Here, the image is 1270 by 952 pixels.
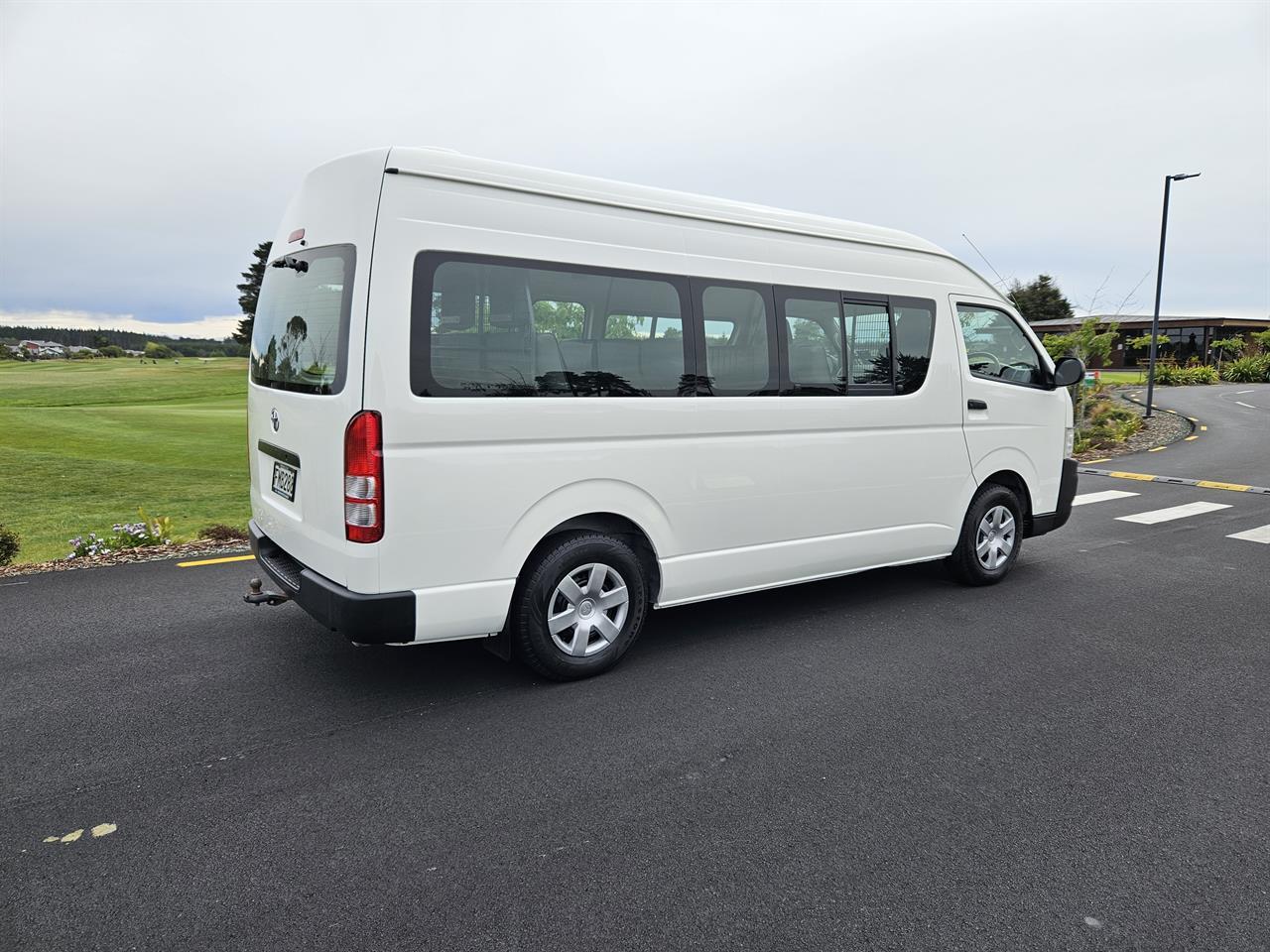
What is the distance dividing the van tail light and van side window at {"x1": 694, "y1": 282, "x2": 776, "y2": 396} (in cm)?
179

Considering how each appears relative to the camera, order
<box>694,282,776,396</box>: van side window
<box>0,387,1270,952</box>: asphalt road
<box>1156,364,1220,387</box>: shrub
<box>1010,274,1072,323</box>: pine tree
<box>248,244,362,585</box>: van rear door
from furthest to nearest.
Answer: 1. <box>1010,274,1072,323</box>: pine tree
2. <box>1156,364,1220,387</box>: shrub
3. <box>694,282,776,396</box>: van side window
4. <box>248,244,362,585</box>: van rear door
5. <box>0,387,1270,952</box>: asphalt road

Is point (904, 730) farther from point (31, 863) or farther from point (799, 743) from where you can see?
point (31, 863)

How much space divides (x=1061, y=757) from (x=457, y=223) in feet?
11.3

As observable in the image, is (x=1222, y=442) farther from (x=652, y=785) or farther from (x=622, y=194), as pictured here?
(x=652, y=785)

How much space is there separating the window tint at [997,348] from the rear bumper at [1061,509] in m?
0.77

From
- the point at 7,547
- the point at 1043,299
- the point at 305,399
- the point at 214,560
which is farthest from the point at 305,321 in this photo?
the point at 1043,299

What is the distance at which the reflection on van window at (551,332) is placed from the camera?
3697 millimetres

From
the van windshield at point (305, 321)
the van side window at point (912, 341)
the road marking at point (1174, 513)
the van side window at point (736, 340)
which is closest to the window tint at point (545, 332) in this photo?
the van side window at point (736, 340)

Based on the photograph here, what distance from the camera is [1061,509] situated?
654cm

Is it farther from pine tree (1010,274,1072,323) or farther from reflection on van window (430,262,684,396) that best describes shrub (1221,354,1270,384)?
reflection on van window (430,262,684,396)

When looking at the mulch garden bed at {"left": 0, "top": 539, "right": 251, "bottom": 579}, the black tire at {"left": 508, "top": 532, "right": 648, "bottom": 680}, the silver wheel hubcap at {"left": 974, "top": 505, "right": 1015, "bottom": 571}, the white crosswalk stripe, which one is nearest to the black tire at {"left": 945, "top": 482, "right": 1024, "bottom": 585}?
the silver wheel hubcap at {"left": 974, "top": 505, "right": 1015, "bottom": 571}

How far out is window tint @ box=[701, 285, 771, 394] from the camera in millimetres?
4504

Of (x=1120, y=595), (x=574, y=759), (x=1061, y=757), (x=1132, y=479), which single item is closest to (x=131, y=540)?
(x=574, y=759)

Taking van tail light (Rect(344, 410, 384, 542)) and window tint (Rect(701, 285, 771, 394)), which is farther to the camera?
window tint (Rect(701, 285, 771, 394))
